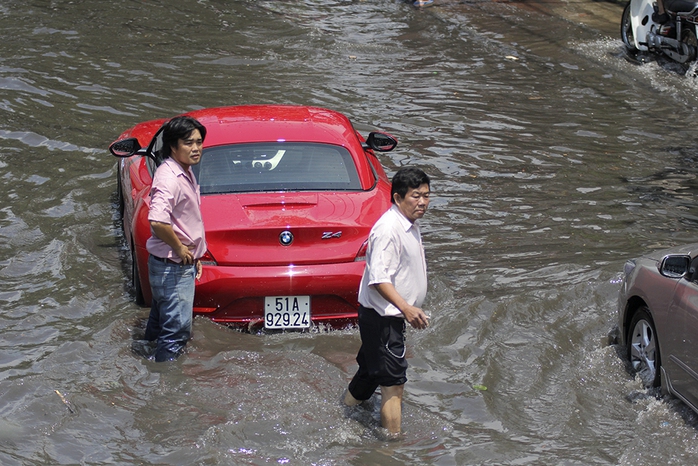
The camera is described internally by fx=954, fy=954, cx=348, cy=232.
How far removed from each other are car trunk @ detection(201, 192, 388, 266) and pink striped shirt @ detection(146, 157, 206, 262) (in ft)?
1.79

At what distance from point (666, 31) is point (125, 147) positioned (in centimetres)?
1084

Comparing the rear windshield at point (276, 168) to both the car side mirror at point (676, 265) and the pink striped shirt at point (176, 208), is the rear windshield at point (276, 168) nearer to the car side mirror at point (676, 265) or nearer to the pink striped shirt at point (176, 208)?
the pink striped shirt at point (176, 208)

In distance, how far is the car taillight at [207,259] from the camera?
6.61m

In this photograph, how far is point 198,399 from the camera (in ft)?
19.2

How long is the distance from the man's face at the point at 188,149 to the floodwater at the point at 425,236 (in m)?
1.33

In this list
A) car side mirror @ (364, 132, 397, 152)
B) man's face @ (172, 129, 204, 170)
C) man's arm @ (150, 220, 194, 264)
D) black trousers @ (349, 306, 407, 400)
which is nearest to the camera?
black trousers @ (349, 306, 407, 400)

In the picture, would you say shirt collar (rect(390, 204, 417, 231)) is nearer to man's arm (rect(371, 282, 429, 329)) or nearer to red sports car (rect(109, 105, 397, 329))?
man's arm (rect(371, 282, 429, 329))

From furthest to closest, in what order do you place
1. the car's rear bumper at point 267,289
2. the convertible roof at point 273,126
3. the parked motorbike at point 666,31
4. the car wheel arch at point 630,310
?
the parked motorbike at point 666,31, the convertible roof at point 273,126, the car's rear bumper at point 267,289, the car wheel arch at point 630,310

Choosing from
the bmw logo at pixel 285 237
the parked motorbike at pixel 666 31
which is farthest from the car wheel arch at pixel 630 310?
the parked motorbike at pixel 666 31

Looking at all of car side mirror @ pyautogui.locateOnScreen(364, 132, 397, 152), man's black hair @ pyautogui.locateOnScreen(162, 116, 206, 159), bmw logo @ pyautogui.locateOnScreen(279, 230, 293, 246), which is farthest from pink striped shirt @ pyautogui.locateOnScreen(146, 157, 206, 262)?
car side mirror @ pyautogui.locateOnScreen(364, 132, 397, 152)

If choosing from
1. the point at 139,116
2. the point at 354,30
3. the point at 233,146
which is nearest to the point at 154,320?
the point at 233,146

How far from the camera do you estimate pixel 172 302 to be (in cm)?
606

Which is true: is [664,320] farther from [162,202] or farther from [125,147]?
[125,147]

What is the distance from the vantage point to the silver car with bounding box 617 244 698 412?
18.1 ft
